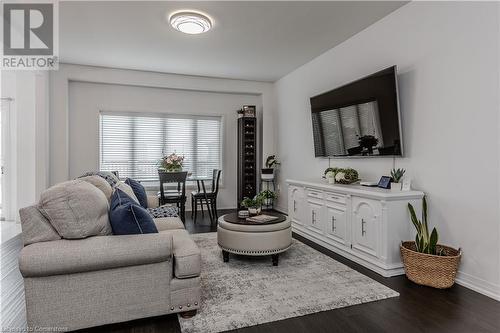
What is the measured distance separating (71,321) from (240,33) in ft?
11.9

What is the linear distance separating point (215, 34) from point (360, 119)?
2245 mm

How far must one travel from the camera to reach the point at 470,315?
2160mm

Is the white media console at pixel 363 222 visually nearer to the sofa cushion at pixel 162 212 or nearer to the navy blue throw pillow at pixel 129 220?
the sofa cushion at pixel 162 212

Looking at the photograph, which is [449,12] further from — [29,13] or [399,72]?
[29,13]

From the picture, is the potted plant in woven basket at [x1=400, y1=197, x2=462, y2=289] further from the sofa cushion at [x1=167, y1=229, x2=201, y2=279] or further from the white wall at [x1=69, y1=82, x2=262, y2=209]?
the white wall at [x1=69, y1=82, x2=262, y2=209]

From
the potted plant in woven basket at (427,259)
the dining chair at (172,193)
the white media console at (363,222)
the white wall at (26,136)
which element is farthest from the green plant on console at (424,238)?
the white wall at (26,136)

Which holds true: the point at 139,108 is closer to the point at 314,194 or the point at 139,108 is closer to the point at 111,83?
the point at 111,83

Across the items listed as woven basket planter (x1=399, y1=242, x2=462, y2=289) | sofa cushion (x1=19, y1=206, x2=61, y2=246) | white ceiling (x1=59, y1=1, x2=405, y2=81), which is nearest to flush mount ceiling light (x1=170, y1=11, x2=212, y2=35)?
white ceiling (x1=59, y1=1, x2=405, y2=81)

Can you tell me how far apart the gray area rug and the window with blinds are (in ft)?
10.8

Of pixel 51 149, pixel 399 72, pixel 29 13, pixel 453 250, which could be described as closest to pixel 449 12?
pixel 399 72

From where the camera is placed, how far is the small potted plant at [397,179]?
3.14m

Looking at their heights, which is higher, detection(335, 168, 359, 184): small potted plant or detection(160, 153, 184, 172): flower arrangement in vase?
detection(160, 153, 184, 172): flower arrangement in vase

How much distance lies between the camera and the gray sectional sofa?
5.91ft

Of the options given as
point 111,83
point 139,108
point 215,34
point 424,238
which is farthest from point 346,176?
point 111,83
